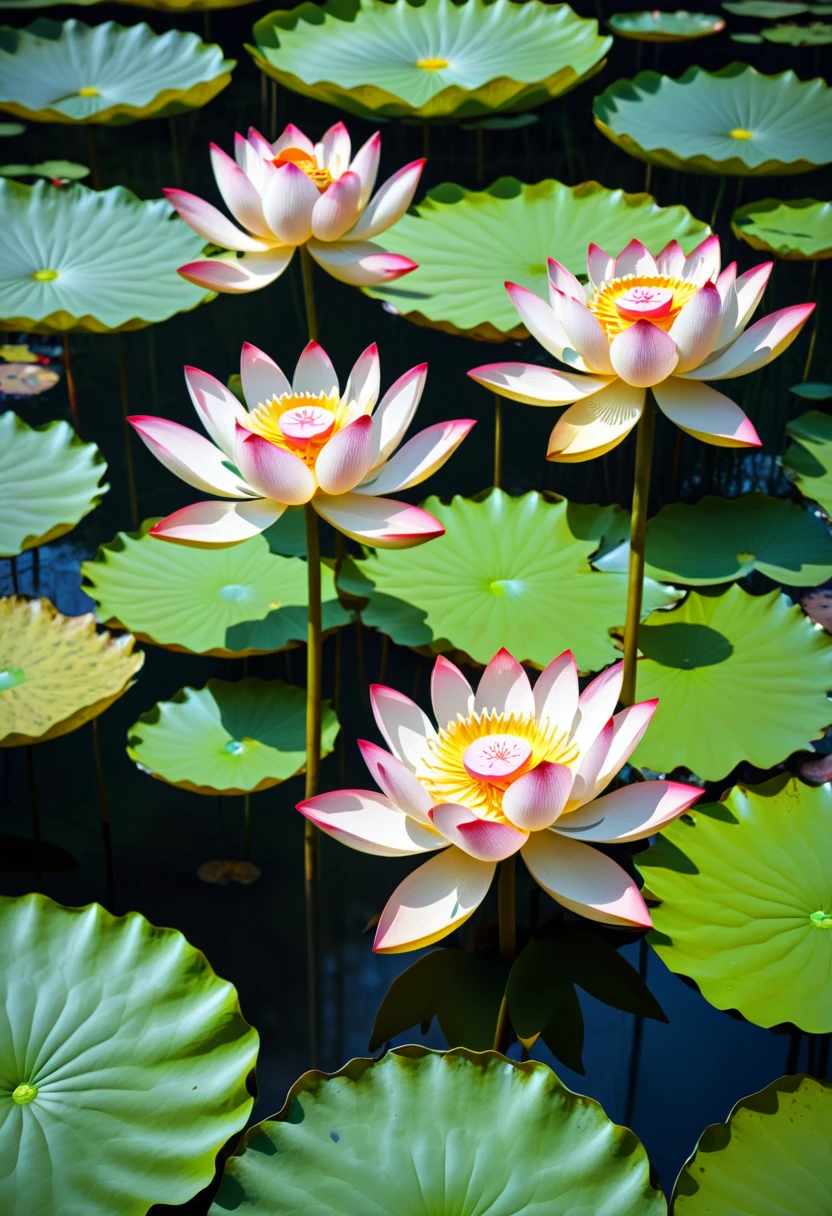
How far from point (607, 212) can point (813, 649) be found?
145 cm

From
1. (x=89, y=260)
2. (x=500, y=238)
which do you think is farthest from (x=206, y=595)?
(x=500, y=238)

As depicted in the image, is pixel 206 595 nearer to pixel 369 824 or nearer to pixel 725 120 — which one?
pixel 369 824

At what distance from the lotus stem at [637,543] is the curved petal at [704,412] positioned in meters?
0.03

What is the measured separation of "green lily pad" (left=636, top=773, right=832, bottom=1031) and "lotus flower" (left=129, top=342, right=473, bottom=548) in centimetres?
60

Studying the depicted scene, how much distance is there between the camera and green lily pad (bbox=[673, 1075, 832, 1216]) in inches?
50.5

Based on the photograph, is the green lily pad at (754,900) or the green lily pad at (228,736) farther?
the green lily pad at (228,736)

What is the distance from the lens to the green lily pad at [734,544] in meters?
2.43

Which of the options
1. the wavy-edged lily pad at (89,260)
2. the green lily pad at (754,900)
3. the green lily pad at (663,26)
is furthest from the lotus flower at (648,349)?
the green lily pad at (663,26)

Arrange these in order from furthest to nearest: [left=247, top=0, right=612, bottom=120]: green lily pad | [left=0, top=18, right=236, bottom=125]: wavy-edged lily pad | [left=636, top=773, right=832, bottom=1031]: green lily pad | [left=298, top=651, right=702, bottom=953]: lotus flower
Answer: [left=0, top=18, right=236, bottom=125]: wavy-edged lily pad → [left=247, top=0, right=612, bottom=120]: green lily pad → [left=636, top=773, right=832, bottom=1031]: green lily pad → [left=298, top=651, right=702, bottom=953]: lotus flower

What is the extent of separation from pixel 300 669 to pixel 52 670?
0.55 metres

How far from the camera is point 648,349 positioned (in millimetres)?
1690

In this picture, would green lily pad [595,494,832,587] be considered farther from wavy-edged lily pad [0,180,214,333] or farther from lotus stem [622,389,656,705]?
wavy-edged lily pad [0,180,214,333]

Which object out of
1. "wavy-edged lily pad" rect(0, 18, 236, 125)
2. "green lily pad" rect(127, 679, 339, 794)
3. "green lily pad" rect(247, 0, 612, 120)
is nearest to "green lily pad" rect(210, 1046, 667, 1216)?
"green lily pad" rect(127, 679, 339, 794)

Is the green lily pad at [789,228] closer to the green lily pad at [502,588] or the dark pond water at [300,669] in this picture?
the dark pond water at [300,669]
